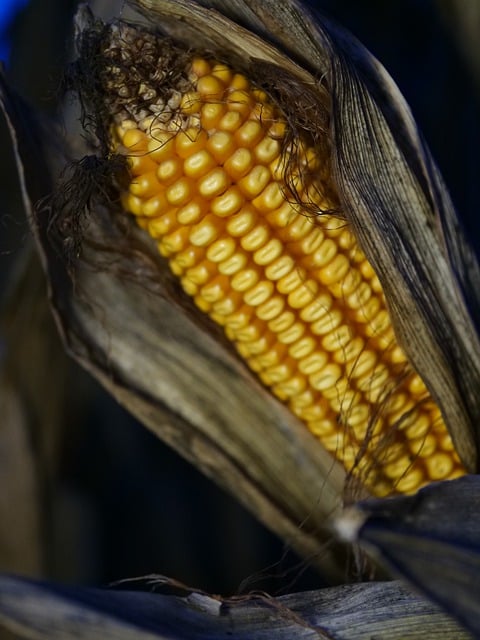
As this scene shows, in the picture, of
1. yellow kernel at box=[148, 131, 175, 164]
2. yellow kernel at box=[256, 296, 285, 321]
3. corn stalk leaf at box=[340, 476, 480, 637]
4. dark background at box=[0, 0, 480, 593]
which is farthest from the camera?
dark background at box=[0, 0, 480, 593]

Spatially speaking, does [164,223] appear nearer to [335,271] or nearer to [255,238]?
[255,238]

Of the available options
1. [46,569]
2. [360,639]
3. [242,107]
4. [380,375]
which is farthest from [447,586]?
[46,569]

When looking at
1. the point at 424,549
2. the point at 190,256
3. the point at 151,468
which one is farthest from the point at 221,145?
the point at 151,468

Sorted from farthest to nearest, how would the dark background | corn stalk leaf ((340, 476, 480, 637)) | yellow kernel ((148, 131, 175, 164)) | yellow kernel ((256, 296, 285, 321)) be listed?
1. the dark background
2. yellow kernel ((256, 296, 285, 321))
3. yellow kernel ((148, 131, 175, 164))
4. corn stalk leaf ((340, 476, 480, 637))

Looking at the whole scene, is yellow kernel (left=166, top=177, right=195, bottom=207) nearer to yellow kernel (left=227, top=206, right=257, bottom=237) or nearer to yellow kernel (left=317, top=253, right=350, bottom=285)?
yellow kernel (left=227, top=206, right=257, bottom=237)

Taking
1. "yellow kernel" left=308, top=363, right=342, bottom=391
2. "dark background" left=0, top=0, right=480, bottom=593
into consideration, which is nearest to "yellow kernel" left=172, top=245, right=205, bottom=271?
"yellow kernel" left=308, top=363, right=342, bottom=391

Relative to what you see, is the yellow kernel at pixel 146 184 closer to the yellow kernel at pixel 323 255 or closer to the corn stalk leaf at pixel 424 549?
the yellow kernel at pixel 323 255
